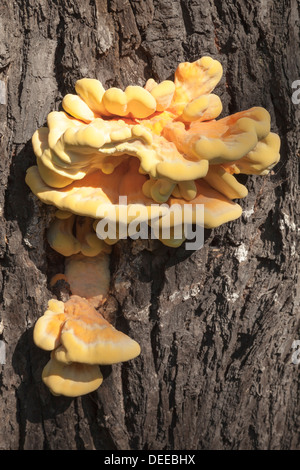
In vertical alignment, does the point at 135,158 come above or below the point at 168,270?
above

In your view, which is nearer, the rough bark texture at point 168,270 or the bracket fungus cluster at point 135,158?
the bracket fungus cluster at point 135,158

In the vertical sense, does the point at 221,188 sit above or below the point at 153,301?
above

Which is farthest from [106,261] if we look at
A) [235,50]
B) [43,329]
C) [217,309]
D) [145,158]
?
[235,50]

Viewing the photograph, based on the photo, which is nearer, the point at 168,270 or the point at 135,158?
the point at 135,158

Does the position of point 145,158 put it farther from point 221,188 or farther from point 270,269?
point 270,269
